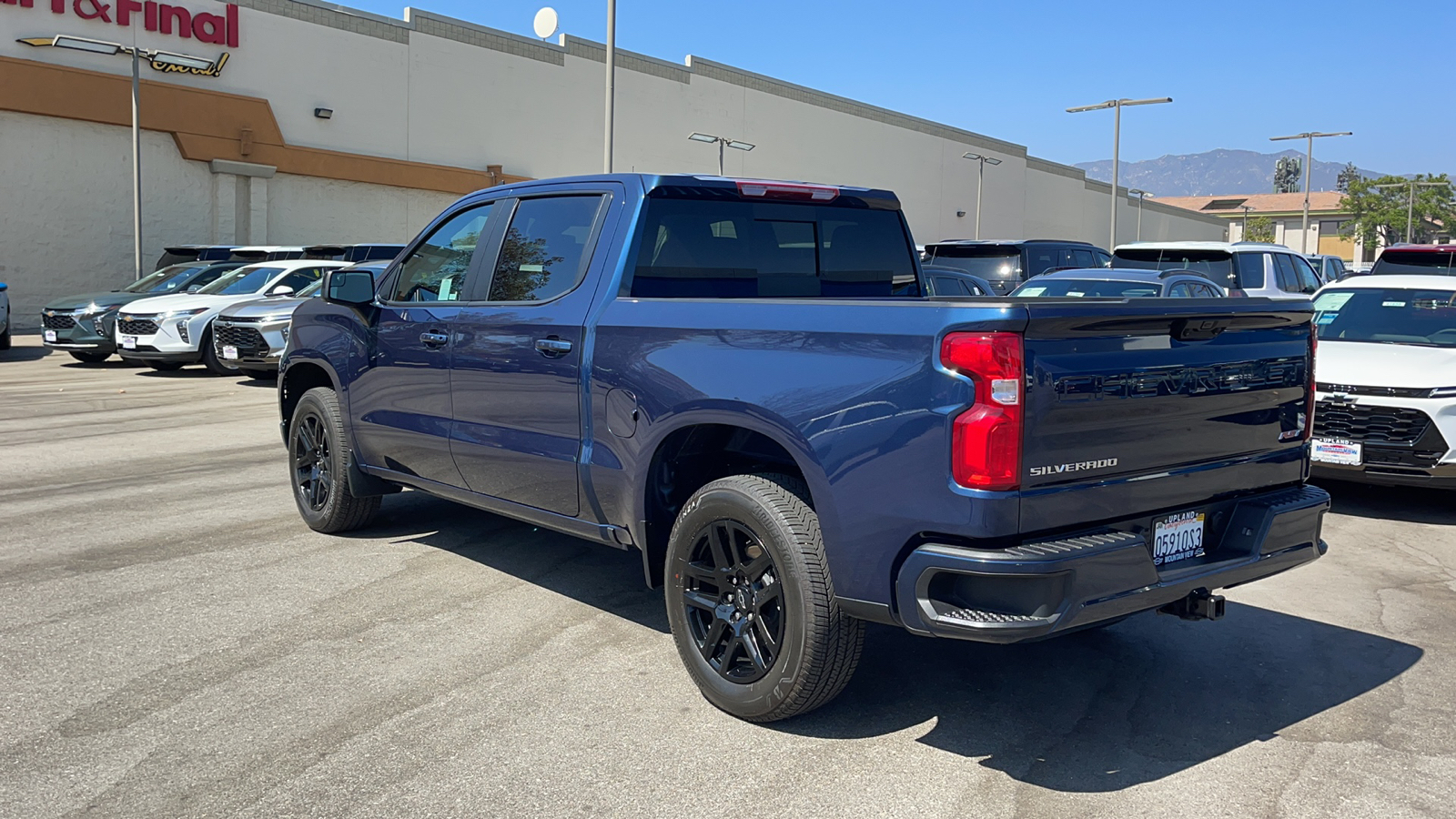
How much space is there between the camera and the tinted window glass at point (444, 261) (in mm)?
5871

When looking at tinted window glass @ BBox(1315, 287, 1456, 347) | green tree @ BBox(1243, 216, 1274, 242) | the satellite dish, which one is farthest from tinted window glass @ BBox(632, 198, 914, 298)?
green tree @ BBox(1243, 216, 1274, 242)

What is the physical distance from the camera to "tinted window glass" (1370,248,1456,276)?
15758mm

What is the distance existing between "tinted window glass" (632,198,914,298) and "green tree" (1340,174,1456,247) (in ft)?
281

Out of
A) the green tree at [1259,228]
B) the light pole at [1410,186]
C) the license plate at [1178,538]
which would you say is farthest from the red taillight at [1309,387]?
the green tree at [1259,228]

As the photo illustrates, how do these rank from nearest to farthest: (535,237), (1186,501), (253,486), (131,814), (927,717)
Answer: (131,814) → (1186,501) → (927,717) → (535,237) → (253,486)

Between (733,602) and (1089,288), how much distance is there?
30.0 feet

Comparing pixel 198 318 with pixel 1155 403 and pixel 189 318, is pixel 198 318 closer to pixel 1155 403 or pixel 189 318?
pixel 189 318

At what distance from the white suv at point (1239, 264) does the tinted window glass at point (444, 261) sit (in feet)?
38.3

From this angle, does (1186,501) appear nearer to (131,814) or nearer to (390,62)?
(131,814)

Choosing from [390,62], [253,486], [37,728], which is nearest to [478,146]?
[390,62]

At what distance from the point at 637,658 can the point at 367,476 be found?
2.59m

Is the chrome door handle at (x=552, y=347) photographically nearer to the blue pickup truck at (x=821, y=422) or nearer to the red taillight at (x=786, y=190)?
the blue pickup truck at (x=821, y=422)

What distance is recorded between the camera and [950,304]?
141 inches

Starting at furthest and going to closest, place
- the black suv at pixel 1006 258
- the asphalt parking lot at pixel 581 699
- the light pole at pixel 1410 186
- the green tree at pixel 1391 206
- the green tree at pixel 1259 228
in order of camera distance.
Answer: the green tree at pixel 1259 228 → the green tree at pixel 1391 206 → the light pole at pixel 1410 186 → the black suv at pixel 1006 258 → the asphalt parking lot at pixel 581 699
